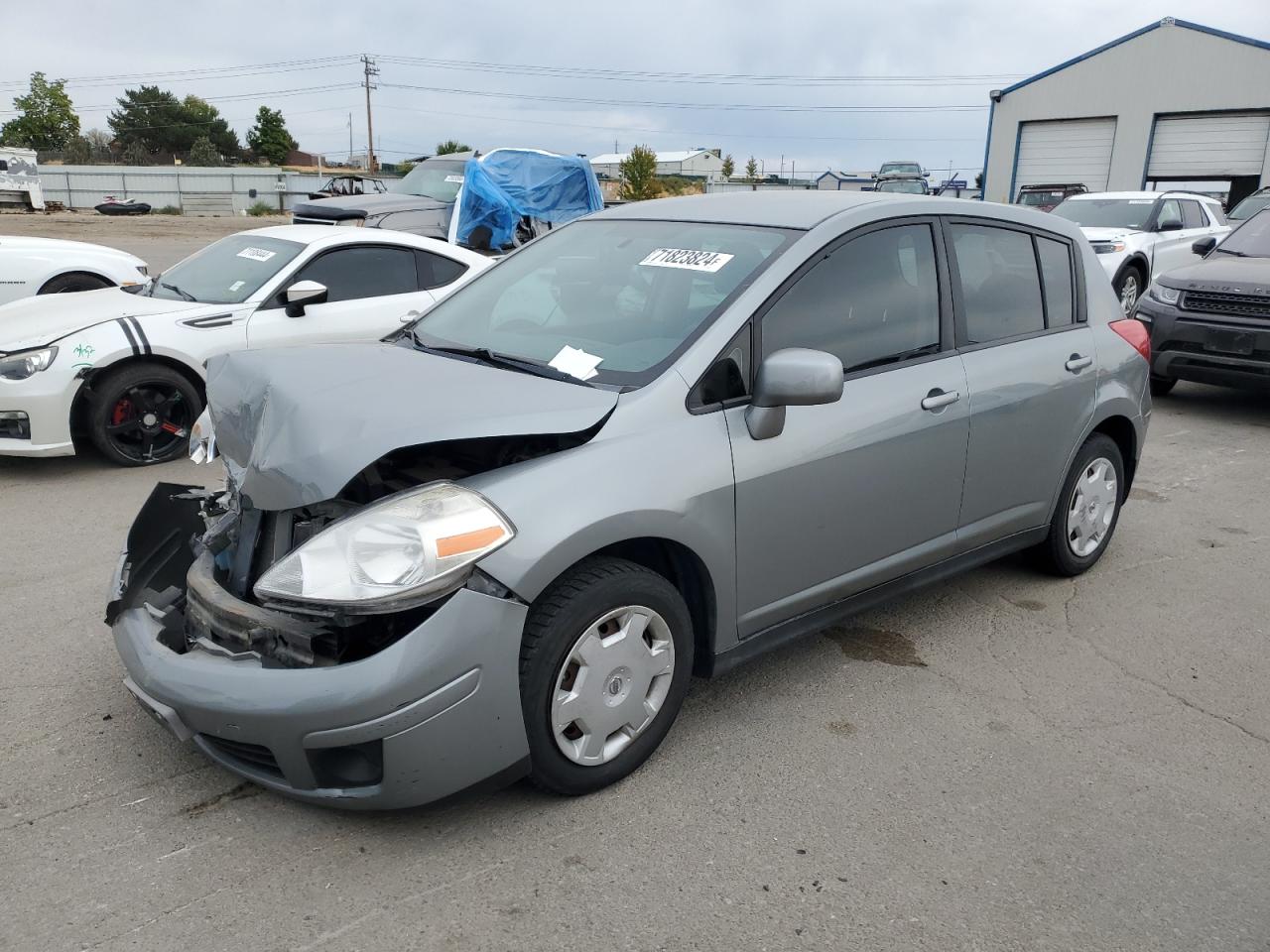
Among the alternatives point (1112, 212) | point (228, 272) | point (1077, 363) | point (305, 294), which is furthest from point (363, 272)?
point (1112, 212)

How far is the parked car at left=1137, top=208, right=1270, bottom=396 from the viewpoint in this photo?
24.7 feet

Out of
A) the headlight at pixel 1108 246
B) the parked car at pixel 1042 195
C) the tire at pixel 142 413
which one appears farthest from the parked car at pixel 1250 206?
the tire at pixel 142 413

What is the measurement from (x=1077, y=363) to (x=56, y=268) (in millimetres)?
9057

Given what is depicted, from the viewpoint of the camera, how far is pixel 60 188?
4456cm

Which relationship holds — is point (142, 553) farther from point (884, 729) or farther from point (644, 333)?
point (884, 729)

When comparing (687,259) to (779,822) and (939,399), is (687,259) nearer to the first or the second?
Answer: (939,399)

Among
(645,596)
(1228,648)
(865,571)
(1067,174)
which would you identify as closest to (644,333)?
(645,596)

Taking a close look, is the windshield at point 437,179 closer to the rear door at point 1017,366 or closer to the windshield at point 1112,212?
the windshield at point 1112,212

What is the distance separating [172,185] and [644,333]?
50.5 metres

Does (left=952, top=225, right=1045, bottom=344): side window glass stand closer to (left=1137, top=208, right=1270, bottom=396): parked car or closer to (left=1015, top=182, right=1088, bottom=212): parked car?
(left=1137, top=208, right=1270, bottom=396): parked car

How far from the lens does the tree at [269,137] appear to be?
87.8 metres

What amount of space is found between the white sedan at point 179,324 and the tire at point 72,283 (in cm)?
307

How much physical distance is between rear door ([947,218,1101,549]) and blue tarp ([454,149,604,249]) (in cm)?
1028

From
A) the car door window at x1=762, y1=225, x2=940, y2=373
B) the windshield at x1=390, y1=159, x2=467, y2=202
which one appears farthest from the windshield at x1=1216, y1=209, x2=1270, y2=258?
the windshield at x1=390, y1=159, x2=467, y2=202
